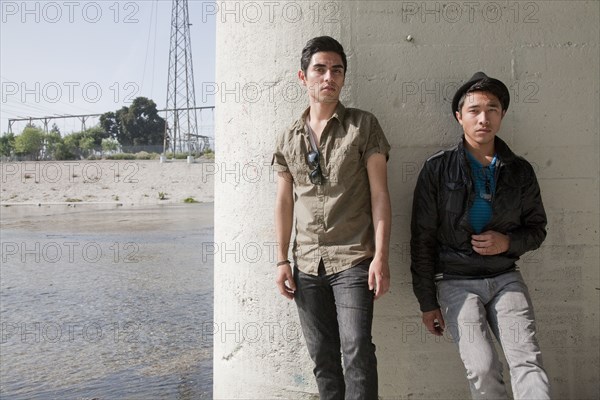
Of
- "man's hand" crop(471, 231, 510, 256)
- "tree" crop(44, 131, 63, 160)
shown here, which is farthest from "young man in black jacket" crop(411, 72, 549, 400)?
"tree" crop(44, 131, 63, 160)

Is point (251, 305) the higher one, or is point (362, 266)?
point (362, 266)

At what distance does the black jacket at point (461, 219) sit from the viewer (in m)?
2.71

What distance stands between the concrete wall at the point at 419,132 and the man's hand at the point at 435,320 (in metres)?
0.32

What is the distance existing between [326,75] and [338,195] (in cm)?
57

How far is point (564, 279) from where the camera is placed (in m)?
3.22

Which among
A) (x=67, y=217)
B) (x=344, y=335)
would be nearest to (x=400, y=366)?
(x=344, y=335)

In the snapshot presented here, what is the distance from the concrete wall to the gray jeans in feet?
1.78

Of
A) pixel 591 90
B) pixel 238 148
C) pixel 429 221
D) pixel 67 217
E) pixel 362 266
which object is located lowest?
pixel 67 217

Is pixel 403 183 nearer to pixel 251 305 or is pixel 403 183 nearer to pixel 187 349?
pixel 251 305

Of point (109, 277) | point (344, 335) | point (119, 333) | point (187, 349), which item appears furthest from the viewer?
point (109, 277)

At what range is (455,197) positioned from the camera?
2740mm

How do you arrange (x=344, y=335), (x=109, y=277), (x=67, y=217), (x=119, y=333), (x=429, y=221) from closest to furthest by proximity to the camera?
(x=344, y=335), (x=429, y=221), (x=119, y=333), (x=109, y=277), (x=67, y=217)

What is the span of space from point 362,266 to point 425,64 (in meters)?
1.25

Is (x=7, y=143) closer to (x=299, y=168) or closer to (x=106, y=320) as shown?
(x=106, y=320)
